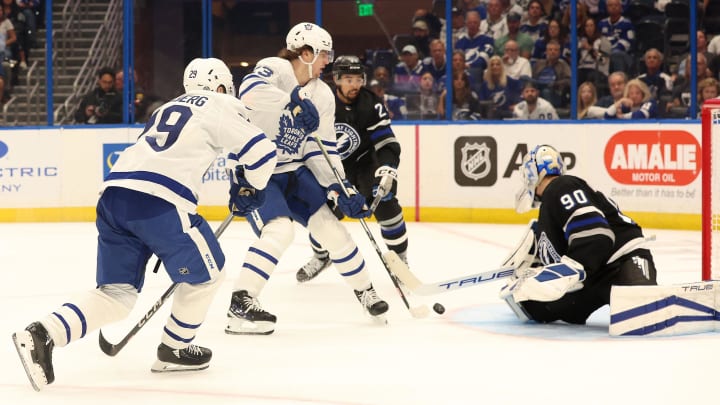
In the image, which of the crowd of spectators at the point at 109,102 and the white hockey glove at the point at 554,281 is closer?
the white hockey glove at the point at 554,281

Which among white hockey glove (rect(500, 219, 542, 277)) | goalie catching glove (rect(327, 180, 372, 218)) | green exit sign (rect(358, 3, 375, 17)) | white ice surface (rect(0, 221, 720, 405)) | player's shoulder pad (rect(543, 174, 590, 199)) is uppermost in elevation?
green exit sign (rect(358, 3, 375, 17))

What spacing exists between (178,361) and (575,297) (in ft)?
4.91

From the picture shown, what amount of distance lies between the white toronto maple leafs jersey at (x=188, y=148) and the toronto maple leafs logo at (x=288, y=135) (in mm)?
884

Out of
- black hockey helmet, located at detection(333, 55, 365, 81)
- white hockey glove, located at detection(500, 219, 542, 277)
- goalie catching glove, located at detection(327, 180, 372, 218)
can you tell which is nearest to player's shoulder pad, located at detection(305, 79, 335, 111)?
goalie catching glove, located at detection(327, 180, 372, 218)

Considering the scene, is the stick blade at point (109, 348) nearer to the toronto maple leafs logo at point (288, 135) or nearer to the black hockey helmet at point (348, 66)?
the toronto maple leafs logo at point (288, 135)

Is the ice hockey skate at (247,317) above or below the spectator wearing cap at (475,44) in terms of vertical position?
below

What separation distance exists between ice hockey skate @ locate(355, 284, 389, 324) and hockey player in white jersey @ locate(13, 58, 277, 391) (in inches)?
39.6

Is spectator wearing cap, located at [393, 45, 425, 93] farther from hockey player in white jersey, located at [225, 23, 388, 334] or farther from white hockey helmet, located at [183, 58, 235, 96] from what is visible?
white hockey helmet, located at [183, 58, 235, 96]

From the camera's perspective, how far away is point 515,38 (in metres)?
8.74

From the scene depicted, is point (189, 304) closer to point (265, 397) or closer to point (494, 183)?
point (265, 397)

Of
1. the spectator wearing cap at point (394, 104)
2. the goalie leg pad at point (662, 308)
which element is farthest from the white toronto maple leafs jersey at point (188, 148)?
the spectator wearing cap at point (394, 104)

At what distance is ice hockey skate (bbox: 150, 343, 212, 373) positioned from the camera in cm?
342

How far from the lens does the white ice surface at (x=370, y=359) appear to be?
10.3 feet

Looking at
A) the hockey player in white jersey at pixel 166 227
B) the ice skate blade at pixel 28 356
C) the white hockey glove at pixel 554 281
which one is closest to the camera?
the ice skate blade at pixel 28 356
